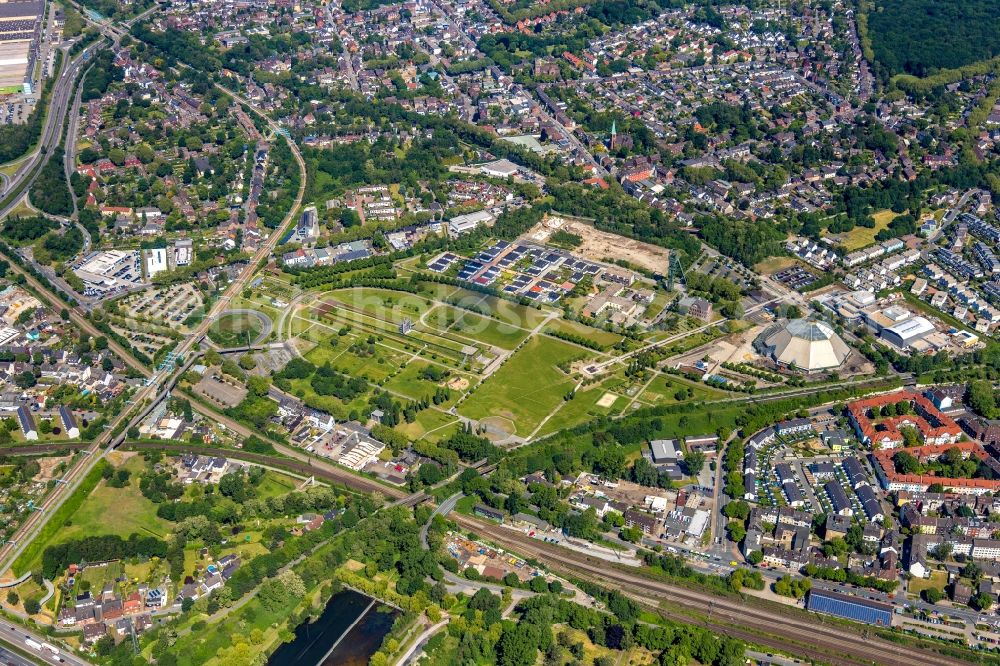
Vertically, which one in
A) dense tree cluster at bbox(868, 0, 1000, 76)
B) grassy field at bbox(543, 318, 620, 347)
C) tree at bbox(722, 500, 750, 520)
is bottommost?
grassy field at bbox(543, 318, 620, 347)

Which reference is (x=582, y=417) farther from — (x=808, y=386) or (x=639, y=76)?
(x=639, y=76)

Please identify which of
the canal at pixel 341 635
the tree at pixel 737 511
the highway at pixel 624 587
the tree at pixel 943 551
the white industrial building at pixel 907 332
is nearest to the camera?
the highway at pixel 624 587

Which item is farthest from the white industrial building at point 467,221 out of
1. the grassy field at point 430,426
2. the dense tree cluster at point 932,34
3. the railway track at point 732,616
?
the dense tree cluster at point 932,34

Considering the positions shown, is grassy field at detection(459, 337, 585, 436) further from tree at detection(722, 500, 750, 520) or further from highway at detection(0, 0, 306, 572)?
highway at detection(0, 0, 306, 572)

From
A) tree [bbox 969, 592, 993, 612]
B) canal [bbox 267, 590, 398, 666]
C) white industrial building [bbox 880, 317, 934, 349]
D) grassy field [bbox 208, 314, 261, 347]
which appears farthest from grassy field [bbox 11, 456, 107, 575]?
white industrial building [bbox 880, 317, 934, 349]

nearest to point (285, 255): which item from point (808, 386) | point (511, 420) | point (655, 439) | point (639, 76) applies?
point (511, 420)

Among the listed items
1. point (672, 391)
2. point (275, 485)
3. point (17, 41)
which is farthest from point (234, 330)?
point (17, 41)

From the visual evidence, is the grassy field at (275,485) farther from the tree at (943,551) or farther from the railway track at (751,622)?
the tree at (943,551)
